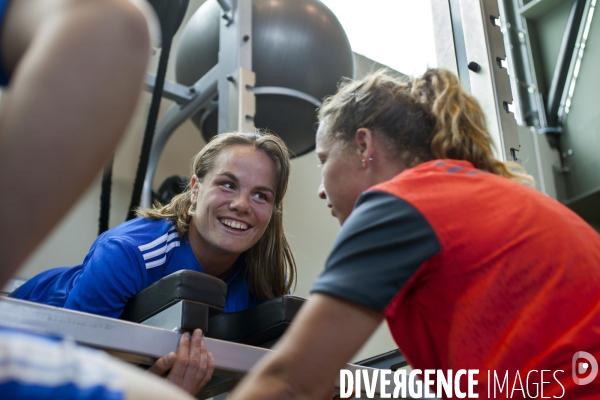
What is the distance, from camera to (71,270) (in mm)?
1263

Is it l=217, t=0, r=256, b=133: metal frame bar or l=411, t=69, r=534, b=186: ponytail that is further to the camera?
l=217, t=0, r=256, b=133: metal frame bar

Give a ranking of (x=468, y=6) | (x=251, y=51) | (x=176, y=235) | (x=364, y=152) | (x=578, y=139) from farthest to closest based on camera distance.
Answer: (x=578, y=139), (x=251, y=51), (x=468, y=6), (x=176, y=235), (x=364, y=152)

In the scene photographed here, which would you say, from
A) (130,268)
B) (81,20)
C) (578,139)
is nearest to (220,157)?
(130,268)

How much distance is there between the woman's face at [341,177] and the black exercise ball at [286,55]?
1.13m

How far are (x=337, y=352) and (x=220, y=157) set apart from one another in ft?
2.69

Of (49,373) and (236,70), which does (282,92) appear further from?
(49,373)

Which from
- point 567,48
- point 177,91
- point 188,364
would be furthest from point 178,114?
point 567,48

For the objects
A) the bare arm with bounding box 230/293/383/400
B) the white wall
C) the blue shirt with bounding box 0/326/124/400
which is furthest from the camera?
the white wall

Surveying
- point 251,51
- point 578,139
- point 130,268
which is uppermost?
point 578,139

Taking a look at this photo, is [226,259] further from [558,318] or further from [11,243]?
[11,243]

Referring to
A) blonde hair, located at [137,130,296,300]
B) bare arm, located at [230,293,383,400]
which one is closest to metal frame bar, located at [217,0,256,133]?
blonde hair, located at [137,130,296,300]

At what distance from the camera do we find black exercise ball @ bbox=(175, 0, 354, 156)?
6.45ft

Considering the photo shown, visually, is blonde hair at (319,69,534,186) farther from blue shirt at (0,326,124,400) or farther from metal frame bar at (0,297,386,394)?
blue shirt at (0,326,124,400)

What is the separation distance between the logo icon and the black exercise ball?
1.51 m
